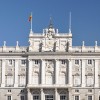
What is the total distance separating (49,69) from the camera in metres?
124

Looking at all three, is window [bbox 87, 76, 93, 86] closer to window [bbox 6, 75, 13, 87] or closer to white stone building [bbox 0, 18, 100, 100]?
white stone building [bbox 0, 18, 100, 100]

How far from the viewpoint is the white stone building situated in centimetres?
12269

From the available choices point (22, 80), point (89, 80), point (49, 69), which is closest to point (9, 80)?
point (22, 80)

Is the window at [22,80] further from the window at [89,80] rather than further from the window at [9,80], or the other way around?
the window at [89,80]

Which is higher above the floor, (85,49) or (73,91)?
(85,49)

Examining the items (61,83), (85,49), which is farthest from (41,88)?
Result: (85,49)

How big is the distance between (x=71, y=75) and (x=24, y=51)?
36.8ft

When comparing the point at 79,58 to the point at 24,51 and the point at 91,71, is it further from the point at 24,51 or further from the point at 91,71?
the point at 24,51

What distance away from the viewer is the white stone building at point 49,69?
123 m

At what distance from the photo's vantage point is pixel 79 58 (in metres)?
125

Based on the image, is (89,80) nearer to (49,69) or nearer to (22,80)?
(49,69)

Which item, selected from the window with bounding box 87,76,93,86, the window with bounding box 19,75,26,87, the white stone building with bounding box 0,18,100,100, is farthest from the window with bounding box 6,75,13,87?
the window with bounding box 87,76,93,86

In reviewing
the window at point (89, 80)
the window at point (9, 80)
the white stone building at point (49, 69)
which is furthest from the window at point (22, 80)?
the window at point (89, 80)

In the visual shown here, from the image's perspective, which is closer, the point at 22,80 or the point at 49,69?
the point at 49,69
